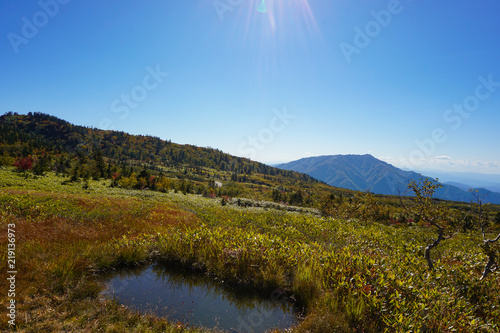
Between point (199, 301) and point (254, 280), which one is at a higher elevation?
point (254, 280)

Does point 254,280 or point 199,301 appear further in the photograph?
point 254,280

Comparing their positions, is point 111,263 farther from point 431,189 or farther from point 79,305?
point 431,189

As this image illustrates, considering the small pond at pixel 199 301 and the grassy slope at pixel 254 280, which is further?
the small pond at pixel 199 301

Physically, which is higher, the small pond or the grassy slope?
the grassy slope

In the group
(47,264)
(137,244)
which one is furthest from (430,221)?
(47,264)

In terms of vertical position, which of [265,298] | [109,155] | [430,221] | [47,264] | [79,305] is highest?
[109,155]

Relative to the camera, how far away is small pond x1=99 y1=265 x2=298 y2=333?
6.23 meters

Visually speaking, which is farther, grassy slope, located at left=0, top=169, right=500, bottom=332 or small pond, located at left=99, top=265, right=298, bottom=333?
small pond, located at left=99, top=265, right=298, bottom=333

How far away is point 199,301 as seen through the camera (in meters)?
7.15

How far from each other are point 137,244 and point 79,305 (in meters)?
4.41

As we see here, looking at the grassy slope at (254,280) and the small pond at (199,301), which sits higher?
the grassy slope at (254,280)

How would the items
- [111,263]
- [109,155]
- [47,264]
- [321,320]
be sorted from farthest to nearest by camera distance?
[109,155], [111,263], [47,264], [321,320]

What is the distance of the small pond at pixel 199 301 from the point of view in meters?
6.23

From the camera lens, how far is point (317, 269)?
803 cm
